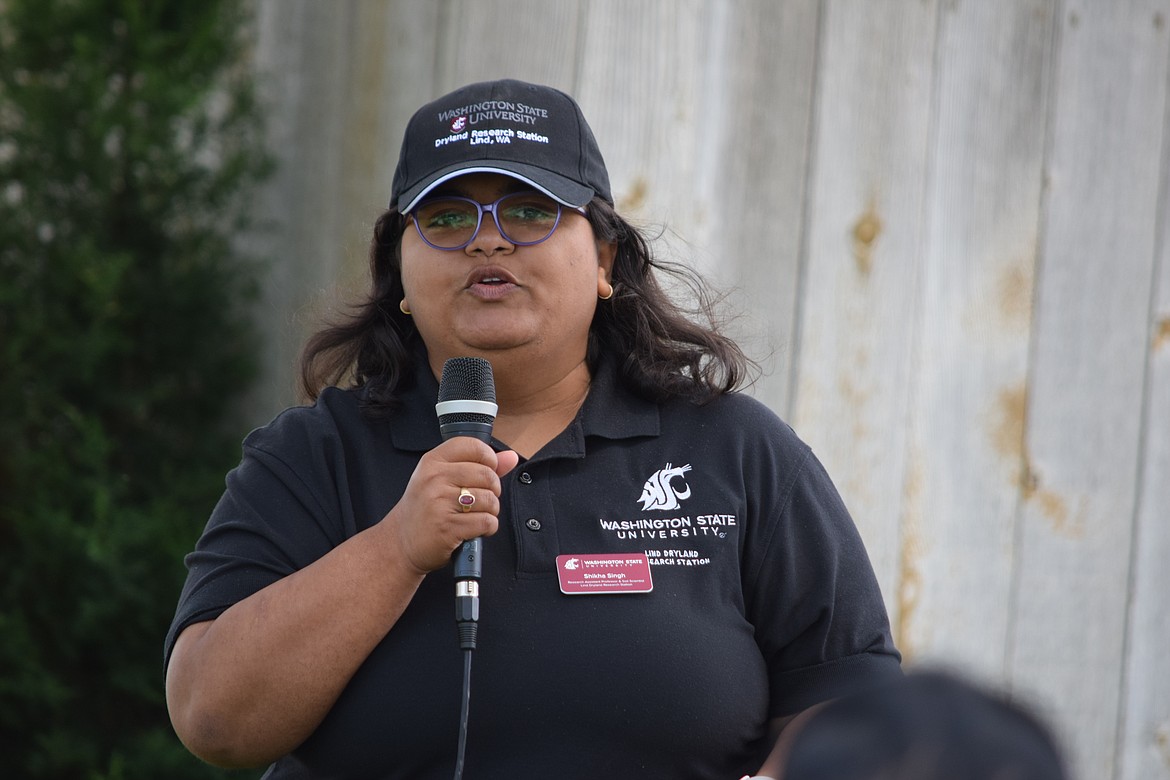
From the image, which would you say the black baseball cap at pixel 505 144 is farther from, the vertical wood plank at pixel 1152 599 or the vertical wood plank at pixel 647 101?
the vertical wood plank at pixel 1152 599

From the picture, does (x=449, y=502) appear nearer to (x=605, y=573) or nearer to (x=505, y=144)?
(x=605, y=573)

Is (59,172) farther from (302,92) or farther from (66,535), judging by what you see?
(66,535)

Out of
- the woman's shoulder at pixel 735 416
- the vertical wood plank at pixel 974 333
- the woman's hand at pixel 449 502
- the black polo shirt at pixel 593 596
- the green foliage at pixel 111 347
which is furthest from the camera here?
the green foliage at pixel 111 347

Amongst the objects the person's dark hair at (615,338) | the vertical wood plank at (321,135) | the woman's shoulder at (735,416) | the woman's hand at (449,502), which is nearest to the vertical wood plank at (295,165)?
the vertical wood plank at (321,135)

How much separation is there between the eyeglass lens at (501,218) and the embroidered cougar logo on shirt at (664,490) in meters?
0.44

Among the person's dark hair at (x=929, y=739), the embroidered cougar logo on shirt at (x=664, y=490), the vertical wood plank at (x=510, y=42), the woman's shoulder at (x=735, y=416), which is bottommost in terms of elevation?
the embroidered cougar logo on shirt at (x=664, y=490)

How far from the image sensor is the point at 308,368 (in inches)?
100

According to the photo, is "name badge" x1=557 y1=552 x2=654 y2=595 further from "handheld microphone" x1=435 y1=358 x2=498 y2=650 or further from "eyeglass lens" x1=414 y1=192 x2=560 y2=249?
"eyeglass lens" x1=414 y1=192 x2=560 y2=249

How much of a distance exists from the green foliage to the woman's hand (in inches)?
79.3

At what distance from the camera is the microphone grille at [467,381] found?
2.00 m

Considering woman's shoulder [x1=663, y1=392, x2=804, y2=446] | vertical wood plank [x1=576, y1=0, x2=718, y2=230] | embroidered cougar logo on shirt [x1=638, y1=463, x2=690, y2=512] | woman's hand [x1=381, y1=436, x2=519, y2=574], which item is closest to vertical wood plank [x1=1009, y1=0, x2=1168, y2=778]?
vertical wood plank [x1=576, y1=0, x2=718, y2=230]

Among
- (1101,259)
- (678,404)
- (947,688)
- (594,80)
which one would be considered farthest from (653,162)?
(947,688)

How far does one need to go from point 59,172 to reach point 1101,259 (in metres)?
3.01

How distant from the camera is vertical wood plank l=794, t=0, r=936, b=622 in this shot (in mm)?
3375
